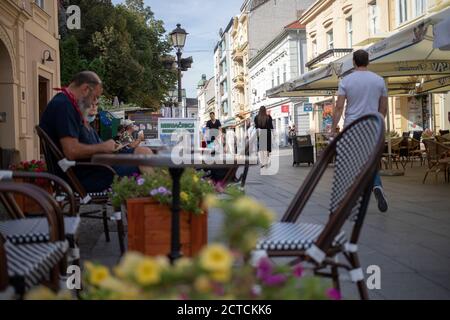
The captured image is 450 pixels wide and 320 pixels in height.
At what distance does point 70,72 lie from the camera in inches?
876

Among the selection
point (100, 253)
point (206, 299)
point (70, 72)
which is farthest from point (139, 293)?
point (70, 72)

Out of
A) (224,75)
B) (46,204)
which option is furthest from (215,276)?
(224,75)

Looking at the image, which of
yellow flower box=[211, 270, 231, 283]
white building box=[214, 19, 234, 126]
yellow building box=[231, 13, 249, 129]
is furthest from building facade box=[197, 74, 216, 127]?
yellow flower box=[211, 270, 231, 283]

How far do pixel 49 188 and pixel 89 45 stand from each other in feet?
97.7

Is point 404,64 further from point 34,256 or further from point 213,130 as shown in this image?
point 34,256

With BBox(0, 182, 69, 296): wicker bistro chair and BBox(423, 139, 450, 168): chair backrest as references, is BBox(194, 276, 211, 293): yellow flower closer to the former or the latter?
BBox(0, 182, 69, 296): wicker bistro chair

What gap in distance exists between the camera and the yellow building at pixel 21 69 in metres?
12.2

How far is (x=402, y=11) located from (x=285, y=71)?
73.6 ft

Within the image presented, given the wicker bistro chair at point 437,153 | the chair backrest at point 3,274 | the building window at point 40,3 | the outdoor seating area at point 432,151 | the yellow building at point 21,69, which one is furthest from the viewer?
the building window at point 40,3

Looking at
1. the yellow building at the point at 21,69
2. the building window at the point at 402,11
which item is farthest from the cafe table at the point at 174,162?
the building window at the point at 402,11

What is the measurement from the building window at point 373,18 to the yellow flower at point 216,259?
25.1m

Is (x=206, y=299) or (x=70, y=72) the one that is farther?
(x=70, y=72)

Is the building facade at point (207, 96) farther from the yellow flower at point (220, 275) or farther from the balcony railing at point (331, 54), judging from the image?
the yellow flower at point (220, 275)
